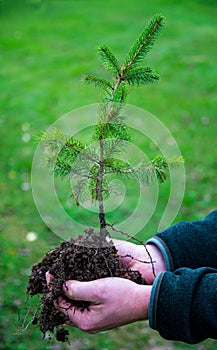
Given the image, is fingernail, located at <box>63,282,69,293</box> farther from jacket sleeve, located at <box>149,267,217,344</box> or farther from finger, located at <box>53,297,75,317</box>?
jacket sleeve, located at <box>149,267,217,344</box>

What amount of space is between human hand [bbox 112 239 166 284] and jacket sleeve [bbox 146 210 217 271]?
4 cm

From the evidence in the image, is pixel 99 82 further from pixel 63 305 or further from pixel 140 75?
pixel 63 305

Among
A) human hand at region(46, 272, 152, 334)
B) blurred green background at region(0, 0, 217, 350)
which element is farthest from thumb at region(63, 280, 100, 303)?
blurred green background at region(0, 0, 217, 350)

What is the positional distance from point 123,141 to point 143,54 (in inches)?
12.4

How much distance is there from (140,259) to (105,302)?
351 millimetres

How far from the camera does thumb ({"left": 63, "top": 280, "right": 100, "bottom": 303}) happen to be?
172 cm

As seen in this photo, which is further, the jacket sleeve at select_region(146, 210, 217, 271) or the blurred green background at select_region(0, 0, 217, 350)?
the blurred green background at select_region(0, 0, 217, 350)

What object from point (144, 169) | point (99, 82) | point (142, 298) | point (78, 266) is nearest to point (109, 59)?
point (99, 82)

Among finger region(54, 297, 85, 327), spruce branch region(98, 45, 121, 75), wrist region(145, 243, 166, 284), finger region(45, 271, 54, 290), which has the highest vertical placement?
spruce branch region(98, 45, 121, 75)

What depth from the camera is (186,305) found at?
1696 millimetres

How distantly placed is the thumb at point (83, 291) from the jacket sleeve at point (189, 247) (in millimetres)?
474

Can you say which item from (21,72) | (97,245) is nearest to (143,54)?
(97,245)

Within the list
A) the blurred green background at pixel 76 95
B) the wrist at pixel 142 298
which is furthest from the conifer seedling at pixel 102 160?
the blurred green background at pixel 76 95

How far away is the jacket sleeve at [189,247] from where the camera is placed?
2104 mm
